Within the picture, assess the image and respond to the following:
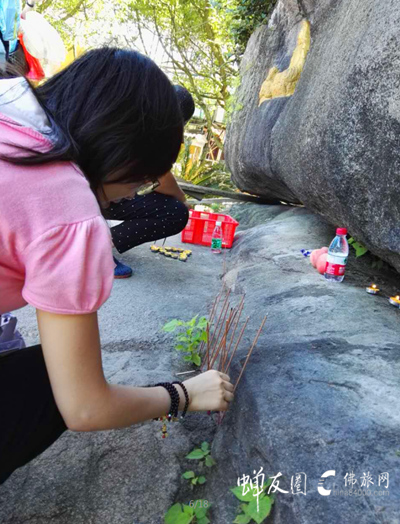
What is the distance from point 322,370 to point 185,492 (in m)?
0.64

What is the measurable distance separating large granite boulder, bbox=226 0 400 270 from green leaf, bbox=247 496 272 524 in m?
1.39

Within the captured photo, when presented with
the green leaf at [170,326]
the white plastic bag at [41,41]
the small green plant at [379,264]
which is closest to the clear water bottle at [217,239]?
the small green plant at [379,264]

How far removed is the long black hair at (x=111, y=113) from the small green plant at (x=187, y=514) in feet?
3.33

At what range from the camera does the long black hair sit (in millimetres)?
1048

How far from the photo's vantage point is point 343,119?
7.85 ft

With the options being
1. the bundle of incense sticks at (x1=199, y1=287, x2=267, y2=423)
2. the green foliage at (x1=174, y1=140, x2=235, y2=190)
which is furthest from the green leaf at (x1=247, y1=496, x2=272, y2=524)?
the green foliage at (x1=174, y1=140, x2=235, y2=190)

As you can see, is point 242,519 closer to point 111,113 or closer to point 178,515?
point 178,515

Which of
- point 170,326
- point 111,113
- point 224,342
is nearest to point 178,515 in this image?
point 224,342

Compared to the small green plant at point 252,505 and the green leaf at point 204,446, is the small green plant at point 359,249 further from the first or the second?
the small green plant at point 252,505

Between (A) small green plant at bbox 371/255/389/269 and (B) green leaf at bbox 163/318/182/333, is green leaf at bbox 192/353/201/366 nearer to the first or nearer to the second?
(B) green leaf at bbox 163/318/182/333

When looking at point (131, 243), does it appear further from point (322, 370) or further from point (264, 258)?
Answer: point (322, 370)

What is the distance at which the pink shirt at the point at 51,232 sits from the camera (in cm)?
94

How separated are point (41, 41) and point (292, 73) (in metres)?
2.52

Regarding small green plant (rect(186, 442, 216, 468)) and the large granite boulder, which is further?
the large granite boulder
